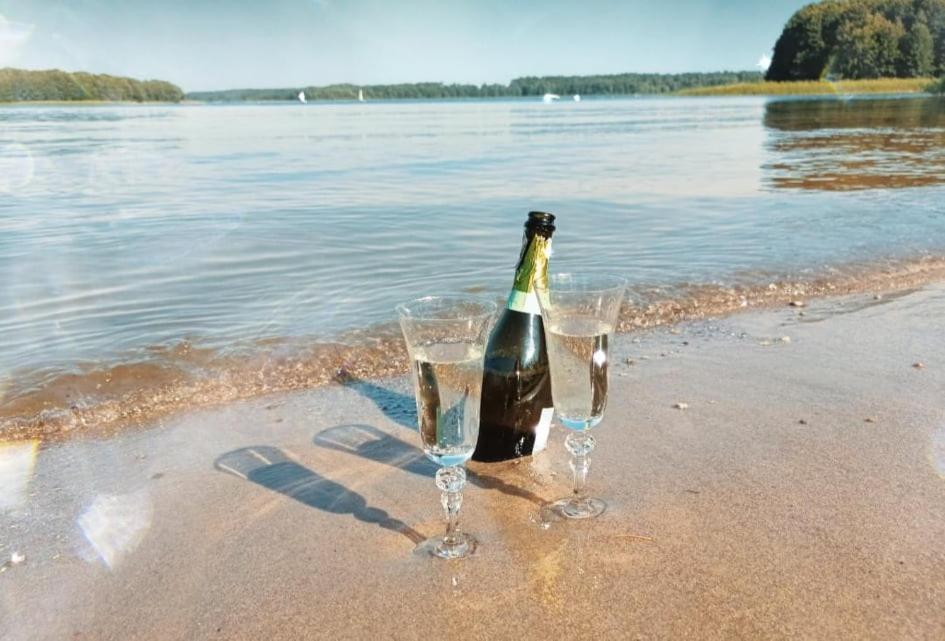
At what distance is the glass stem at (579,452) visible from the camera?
2.35 meters

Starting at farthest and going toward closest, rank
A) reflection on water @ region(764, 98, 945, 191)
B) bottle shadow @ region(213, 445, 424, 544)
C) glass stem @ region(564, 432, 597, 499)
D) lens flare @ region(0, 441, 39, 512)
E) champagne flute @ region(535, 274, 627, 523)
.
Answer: reflection on water @ region(764, 98, 945, 191), lens flare @ region(0, 441, 39, 512), bottle shadow @ region(213, 445, 424, 544), glass stem @ region(564, 432, 597, 499), champagne flute @ region(535, 274, 627, 523)

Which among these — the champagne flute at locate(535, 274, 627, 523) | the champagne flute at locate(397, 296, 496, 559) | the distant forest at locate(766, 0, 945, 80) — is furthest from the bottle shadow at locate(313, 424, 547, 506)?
the distant forest at locate(766, 0, 945, 80)

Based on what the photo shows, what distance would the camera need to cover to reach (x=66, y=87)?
7619 cm

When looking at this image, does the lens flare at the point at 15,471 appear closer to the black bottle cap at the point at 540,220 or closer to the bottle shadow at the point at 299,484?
the bottle shadow at the point at 299,484

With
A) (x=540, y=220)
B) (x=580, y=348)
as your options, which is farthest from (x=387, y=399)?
(x=580, y=348)

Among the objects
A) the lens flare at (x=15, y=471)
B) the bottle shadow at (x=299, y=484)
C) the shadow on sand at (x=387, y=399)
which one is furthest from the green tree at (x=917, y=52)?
the lens flare at (x=15, y=471)

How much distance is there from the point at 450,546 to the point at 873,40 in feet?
357

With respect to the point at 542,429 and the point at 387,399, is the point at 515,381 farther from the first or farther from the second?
the point at 387,399

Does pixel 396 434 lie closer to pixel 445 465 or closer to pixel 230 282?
pixel 445 465

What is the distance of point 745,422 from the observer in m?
3.33

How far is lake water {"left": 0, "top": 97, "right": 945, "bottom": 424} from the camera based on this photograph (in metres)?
5.50

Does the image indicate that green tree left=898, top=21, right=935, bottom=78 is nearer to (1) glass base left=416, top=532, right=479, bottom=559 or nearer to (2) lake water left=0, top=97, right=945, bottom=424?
(2) lake water left=0, top=97, right=945, bottom=424

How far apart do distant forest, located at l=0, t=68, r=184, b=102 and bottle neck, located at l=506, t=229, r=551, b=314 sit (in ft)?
267

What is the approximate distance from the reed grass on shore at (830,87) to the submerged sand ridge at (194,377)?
90.1 m
